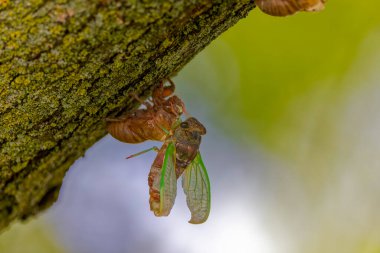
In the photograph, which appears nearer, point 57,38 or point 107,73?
point 57,38

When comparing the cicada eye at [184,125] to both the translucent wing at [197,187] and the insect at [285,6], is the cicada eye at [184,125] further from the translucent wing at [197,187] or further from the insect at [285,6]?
the insect at [285,6]

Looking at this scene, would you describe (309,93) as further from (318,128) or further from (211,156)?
(211,156)

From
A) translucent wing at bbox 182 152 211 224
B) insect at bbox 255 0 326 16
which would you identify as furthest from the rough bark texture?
translucent wing at bbox 182 152 211 224

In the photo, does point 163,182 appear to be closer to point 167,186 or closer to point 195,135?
point 167,186

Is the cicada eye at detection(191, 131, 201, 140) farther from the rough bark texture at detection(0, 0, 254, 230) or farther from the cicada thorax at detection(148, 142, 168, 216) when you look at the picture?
the rough bark texture at detection(0, 0, 254, 230)

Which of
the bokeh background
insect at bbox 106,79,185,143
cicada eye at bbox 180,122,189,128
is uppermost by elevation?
the bokeh background

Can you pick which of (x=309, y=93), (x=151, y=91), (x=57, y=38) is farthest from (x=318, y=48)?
(x=57, y=38)

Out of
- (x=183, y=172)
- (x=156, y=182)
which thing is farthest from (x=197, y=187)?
(x=156, y=182)
